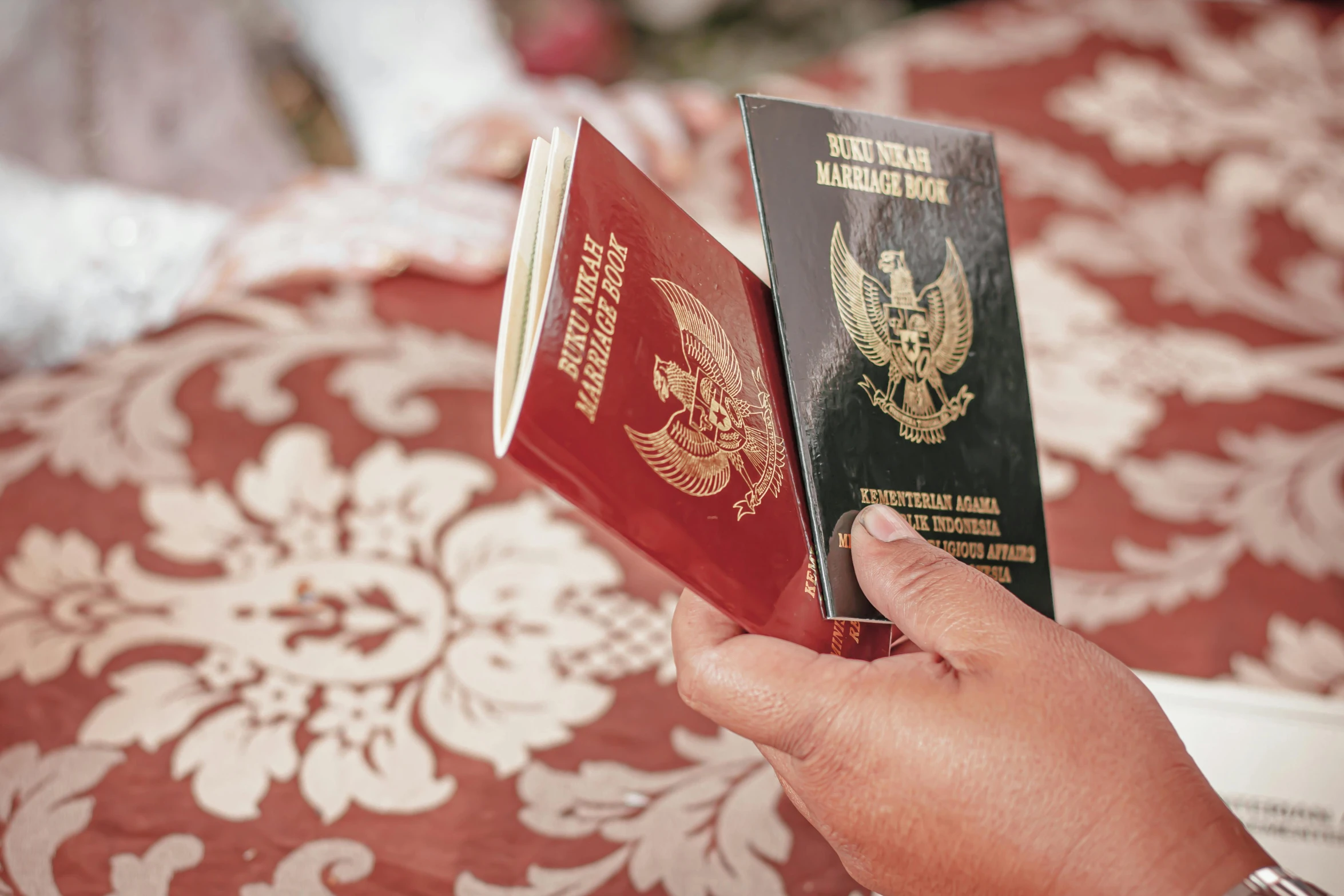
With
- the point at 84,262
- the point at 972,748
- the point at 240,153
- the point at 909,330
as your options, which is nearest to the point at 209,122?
the point at 240,153

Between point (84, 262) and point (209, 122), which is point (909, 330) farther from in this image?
point (209, 122)

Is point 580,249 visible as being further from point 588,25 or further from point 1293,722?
point 588,25

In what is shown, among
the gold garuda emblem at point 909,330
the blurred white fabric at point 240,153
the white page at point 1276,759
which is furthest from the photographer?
the blurred white fabric at point 240,153

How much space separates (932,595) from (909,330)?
138 mm

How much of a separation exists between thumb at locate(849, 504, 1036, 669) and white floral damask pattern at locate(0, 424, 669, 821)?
0.22 m

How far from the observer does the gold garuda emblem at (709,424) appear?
1.11ft

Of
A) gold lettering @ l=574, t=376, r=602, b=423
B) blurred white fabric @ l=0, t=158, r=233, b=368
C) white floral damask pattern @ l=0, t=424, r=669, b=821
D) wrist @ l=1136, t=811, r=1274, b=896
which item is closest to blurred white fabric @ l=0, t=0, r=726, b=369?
blurred white fabric @ l=0, t=158, r=233, b=368

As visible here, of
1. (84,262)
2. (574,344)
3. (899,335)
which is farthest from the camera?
(84,262)

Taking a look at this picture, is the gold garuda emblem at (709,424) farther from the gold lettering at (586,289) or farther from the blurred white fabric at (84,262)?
the blurred white fabric at (84,262)

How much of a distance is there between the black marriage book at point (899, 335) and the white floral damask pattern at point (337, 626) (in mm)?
222

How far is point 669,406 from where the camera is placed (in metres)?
0.34

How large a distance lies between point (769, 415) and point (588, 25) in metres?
1.92

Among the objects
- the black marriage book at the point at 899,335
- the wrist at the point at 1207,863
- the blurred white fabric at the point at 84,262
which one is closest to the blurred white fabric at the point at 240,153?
the blurred white fabric at the point at 84,262

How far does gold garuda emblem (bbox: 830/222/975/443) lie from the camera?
42cm
